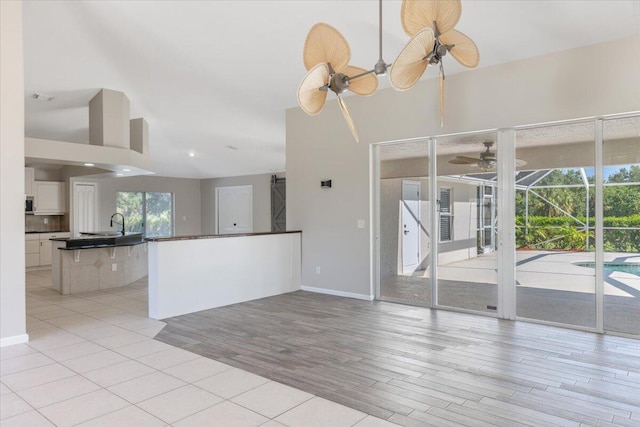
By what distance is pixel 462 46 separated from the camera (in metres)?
2.63

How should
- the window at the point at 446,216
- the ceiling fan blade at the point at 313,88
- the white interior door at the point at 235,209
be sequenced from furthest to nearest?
the white interior door at the point at 235,209
the window at the point at 446,216
the ceiling fan blade at the point at 313,88

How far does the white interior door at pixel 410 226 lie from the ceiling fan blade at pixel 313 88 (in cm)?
287

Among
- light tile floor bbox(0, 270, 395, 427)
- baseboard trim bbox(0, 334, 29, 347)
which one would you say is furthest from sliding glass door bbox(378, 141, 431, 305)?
baseboard trim bbox(0, 334, 29, 347)

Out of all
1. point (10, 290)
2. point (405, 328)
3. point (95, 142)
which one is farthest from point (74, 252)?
point (405, 328)

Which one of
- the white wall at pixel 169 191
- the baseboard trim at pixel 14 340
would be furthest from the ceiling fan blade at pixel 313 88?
the white wall at pixel 169 191

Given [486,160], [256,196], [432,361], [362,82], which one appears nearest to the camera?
[362,82]

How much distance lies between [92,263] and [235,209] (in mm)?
5612

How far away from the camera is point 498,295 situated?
4.87 meters

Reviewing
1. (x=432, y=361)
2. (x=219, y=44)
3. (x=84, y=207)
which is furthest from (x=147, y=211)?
(x=432, y=361)

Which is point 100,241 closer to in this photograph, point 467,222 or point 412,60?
point 467,222

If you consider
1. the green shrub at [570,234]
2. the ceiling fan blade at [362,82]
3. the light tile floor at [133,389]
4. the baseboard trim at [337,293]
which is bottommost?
the light tile floor at [133,389]

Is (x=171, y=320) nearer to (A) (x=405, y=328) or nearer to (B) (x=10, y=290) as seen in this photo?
(B) (x=10, y=290)

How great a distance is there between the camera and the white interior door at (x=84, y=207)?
982cm

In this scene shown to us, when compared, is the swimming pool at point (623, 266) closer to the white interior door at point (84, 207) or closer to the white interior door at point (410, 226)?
the white interior door at point (410, 226)
